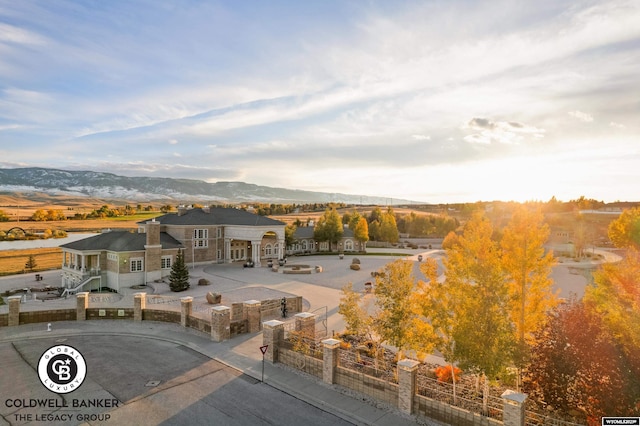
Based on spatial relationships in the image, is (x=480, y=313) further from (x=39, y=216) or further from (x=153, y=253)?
(x=39, y=216)

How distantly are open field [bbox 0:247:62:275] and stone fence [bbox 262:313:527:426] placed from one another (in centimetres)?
4667

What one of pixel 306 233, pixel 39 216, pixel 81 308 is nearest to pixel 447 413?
pixel 81 308

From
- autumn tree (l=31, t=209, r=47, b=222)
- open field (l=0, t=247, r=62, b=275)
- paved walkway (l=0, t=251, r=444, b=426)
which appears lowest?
open field (l=0, t=247, r=62, b=275)

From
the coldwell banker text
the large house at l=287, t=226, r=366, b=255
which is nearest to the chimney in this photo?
the coldwell banker text

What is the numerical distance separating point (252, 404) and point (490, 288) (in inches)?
414

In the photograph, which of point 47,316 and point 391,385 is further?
point 47,316

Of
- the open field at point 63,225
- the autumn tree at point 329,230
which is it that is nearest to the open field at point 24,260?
the open field at point 63,225

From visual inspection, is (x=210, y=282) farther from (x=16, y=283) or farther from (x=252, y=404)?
(x=252, y=404)

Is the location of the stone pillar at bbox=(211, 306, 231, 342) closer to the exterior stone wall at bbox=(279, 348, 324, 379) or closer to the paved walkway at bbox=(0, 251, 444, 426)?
the paved walkway at bbox=(0, 251, 444, 426)

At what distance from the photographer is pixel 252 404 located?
46.9 feet

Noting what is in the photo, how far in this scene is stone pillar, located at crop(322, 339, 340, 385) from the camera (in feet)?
51.5

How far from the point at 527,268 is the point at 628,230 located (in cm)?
6316

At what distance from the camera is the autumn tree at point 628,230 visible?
61.1m

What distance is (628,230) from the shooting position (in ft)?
206
